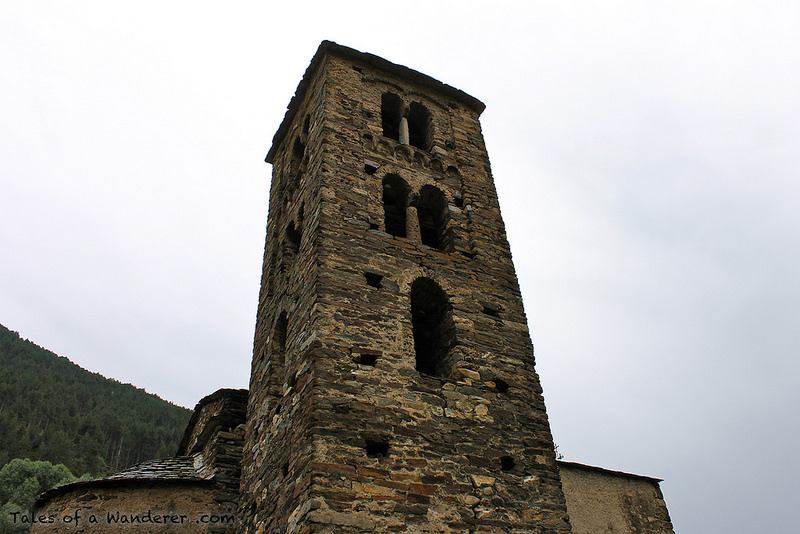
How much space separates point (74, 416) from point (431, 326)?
203 ft

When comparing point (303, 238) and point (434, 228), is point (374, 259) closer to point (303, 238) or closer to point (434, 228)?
point (303, 238)

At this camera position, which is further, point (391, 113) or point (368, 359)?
point (391, 113)

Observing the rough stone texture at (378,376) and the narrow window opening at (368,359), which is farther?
the narrow window opening at (368,359)

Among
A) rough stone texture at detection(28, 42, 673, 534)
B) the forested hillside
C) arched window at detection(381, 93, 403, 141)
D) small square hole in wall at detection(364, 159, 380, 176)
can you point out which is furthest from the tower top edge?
the forested hillside

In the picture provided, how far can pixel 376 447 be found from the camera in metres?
6.70

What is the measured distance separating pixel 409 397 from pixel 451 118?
293 inches

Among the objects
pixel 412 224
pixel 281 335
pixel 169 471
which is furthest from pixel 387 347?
pixel 169 471

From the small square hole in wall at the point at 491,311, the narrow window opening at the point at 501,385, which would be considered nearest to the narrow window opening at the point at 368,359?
the narrow window opening at the point at 501,385

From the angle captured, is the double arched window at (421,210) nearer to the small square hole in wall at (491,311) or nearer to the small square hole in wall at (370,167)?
the small square hole in wall at (370,167)

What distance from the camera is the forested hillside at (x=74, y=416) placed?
168ft

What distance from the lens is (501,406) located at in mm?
7824

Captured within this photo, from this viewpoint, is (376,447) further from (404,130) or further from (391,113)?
(391,113)

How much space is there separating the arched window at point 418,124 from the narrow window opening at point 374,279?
15.6ft

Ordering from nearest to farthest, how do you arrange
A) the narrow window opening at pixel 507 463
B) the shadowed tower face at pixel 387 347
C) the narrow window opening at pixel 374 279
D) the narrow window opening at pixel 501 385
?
the shadowed tower face at pixel 387 347, the narrow window opening at pixel 507 463, the narrow window opening at pixel 501 385, the narrow window opening at pixel 374 279
